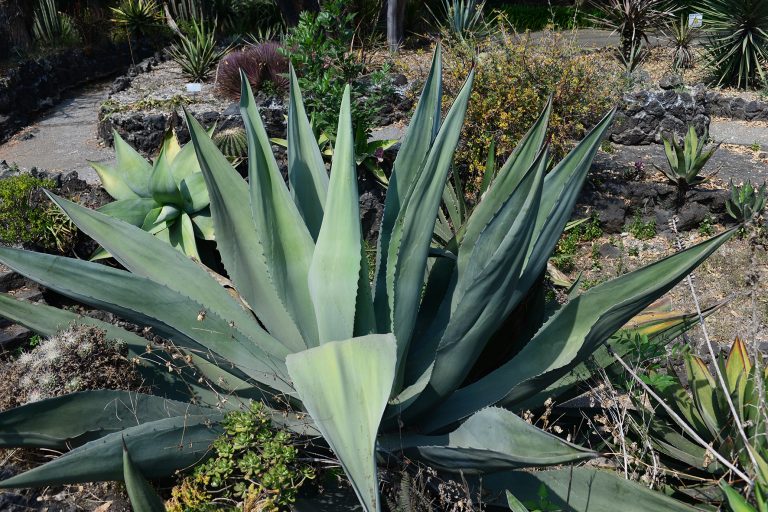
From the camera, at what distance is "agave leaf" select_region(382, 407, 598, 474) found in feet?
6.06

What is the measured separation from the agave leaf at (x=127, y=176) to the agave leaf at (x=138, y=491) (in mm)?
2860

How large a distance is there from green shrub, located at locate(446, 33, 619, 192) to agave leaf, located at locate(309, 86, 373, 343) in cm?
424

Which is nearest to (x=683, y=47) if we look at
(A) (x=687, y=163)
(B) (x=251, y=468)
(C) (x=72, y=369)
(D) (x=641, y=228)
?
(A) (x=687, y=163)

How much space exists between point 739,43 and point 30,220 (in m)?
10.9

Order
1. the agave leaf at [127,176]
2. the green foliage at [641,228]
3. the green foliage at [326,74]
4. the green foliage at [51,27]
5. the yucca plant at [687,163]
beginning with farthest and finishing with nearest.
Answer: the green foliage at [51,27] < the green foliage at [641,228] < the yucca plant at [687,163] < the green foliage at [326,74] < the agave leaf at [127,176]

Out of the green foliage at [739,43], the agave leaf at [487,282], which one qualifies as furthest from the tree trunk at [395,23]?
the agave leaf at [487,282]

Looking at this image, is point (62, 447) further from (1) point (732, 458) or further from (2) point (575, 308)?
(1) point (732, 458)

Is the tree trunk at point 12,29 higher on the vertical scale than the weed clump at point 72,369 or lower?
higher

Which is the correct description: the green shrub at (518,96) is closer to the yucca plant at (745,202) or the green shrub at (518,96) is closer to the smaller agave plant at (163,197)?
the yucca plant at (745,202)

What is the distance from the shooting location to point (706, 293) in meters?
6.03

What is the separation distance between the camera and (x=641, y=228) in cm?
709

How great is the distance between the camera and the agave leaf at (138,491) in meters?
1.88

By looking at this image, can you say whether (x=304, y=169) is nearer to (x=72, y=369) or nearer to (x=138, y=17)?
(x=72, y=369)

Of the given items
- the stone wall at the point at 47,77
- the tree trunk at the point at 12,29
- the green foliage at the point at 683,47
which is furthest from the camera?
the tree trunk at the point at 12,29
